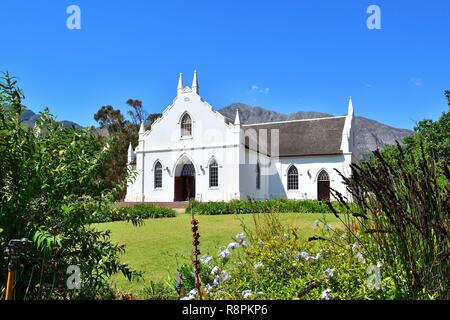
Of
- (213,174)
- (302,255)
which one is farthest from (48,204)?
(213,174)

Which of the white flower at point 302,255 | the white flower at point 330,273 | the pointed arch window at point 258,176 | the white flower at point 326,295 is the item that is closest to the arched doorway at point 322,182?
the pointed arch window at point 258,176

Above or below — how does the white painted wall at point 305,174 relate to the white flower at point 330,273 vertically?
above

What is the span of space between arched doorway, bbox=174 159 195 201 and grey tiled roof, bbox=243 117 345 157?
643 centimetres

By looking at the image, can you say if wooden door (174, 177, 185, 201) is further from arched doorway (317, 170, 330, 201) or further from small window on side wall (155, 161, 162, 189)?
arched doorway (317, 170, 330, 201)

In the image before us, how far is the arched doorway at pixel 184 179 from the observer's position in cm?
3603

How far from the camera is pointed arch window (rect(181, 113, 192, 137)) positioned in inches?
1448

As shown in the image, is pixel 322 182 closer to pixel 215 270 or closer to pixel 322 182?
pixel 322 182

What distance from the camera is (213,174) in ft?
115

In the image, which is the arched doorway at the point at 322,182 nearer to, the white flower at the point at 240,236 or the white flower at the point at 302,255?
the white flower at the point at 240,236

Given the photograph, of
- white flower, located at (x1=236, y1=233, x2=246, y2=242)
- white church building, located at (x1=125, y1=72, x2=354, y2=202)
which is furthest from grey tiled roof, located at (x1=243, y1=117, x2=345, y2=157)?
white flower, located at (x1=236, y1=233, x2=246, y2=242)

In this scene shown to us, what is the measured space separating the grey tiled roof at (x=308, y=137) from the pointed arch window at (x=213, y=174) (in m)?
3.78
